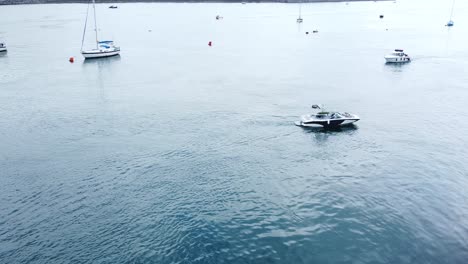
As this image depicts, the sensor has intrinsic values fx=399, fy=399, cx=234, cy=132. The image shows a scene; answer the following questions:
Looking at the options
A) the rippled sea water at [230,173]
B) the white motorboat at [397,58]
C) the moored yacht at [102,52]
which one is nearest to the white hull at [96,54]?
the moored yacht at [102,52]

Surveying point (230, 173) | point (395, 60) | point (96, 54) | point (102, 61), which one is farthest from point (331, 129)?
point (96, 54)

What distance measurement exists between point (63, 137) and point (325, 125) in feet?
199

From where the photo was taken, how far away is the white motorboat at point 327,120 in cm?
9369

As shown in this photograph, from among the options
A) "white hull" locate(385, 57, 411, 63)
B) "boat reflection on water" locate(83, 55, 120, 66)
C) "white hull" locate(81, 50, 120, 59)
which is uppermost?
"white hull" locate(81, 50, 120, 59)

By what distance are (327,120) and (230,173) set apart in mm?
31845

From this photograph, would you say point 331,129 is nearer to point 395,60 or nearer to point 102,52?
point 395,60

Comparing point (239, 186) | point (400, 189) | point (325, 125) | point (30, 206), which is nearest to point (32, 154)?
point (30, 206)

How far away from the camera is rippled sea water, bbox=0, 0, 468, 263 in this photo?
54.6 meters

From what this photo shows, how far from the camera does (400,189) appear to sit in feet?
224

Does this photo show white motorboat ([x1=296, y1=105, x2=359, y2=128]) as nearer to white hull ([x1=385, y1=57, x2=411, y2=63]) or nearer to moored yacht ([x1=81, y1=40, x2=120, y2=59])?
white hull ([x1=385, y1=57, x2=411, y2=63])

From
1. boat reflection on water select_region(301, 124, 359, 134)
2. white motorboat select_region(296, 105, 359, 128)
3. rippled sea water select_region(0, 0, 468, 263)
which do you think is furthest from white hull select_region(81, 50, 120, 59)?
boat reflection on water select_region(301, 124, 359, 134)

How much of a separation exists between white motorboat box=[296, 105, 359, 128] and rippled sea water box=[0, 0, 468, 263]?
2.25 metres

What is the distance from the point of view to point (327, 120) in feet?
307

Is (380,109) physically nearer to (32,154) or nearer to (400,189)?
(400,189)
